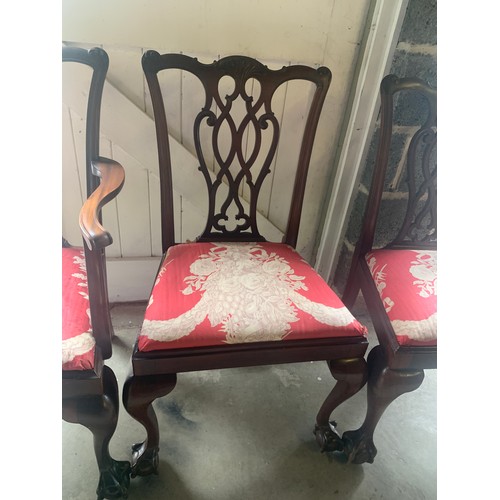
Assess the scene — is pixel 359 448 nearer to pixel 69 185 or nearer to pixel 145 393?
pixel 145 393

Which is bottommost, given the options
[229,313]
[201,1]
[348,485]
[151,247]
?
[348,485]

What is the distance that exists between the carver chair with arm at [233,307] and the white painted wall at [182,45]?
20cm

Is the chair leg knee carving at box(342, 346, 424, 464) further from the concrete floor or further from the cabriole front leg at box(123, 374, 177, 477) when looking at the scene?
the cabriole front leg at box(123, 374, 177, 477)

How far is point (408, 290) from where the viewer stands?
911mm

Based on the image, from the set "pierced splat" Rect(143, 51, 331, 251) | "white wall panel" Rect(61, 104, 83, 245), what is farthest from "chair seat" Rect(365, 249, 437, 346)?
"white wall panel" Rect(61, 104, 83, 245)

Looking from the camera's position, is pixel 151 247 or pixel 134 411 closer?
pixel 134 411

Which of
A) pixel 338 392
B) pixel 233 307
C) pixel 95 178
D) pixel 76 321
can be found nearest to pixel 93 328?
pixel 76 321

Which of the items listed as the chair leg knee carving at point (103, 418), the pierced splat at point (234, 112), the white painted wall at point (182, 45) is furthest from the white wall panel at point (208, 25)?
the chair leg knee carving at point (103, 418)
